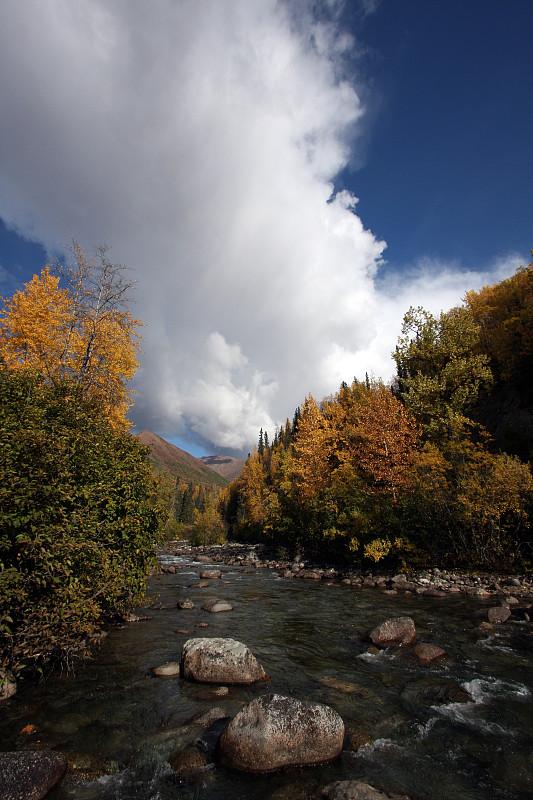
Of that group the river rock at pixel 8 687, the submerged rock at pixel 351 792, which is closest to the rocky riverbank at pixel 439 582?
the submerged rock at pixel 351 792

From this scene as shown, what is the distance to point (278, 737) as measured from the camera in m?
5.18

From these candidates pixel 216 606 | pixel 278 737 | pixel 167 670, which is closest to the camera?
pixel 278 737

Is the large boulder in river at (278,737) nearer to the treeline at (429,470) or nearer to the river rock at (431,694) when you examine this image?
the river rock at (431,694)

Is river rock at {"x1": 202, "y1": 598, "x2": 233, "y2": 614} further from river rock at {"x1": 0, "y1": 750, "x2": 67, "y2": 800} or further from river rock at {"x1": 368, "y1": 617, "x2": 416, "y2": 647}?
river rock at {"x1": 0, "y1": 750, "x2": 67, "y2": 800}

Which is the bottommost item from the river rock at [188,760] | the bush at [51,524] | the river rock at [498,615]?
the river rock at [188,760]

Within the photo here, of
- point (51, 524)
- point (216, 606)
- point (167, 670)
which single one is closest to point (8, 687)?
point (167, 670)

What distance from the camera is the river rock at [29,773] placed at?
13.8ft

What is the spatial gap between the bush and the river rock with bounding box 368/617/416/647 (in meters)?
7.25

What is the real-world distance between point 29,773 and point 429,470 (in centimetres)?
2202

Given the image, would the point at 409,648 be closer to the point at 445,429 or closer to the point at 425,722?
the point at 425,722

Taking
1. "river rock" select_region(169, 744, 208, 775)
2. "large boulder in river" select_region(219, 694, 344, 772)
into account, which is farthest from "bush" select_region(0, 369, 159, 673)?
"large boulder in river" select_region(219, 694, 344, 772)

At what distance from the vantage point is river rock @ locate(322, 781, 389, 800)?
13.8 ft

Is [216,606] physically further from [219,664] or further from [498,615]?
[498,615]

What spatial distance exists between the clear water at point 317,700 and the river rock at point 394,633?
0.51 metres
